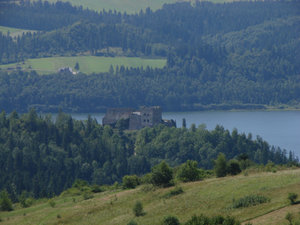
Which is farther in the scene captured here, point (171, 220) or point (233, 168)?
point (233, 168)

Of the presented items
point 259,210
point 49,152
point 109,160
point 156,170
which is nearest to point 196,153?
point 109,160

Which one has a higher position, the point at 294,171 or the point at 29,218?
the point at 294,171

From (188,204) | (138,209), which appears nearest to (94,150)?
(138,209)

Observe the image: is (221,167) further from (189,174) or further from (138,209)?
(138,209)

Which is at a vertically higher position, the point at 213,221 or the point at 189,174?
the point at 213,221

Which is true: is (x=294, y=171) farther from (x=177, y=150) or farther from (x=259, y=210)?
(x=177, y=150)

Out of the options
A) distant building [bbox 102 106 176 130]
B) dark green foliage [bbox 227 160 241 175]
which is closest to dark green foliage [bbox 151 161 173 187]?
dark green foliage [bbox 227 160 241 175]

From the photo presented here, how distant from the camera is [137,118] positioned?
6048 inches

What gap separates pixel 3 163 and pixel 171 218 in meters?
76.1

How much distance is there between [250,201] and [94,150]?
272 ft

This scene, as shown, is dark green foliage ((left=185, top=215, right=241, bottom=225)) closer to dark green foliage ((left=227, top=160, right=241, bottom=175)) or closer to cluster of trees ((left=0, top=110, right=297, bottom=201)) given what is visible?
dark green foliage ((left=227, top=160, right=241, bottom=175))

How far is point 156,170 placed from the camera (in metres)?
61.8

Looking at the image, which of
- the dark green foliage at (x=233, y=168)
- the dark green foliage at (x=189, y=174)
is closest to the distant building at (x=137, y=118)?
the dark green foliage at (x=189, y=174)

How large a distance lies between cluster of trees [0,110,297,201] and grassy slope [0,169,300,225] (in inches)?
1850
